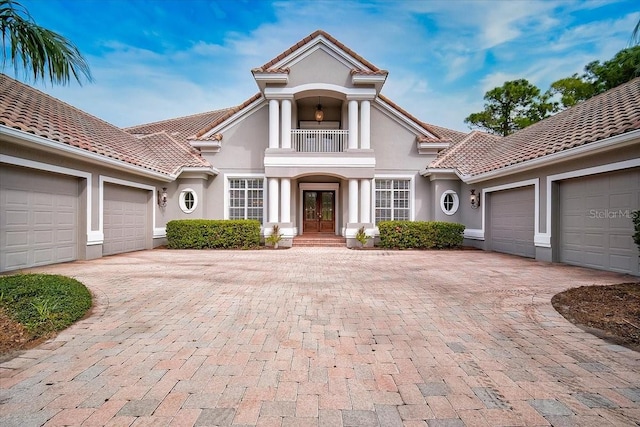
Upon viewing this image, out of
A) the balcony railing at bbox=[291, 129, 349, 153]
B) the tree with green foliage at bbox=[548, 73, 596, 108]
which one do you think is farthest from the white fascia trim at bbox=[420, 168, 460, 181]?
the tree with green foliage at bbox=[548, 73, 596, 108]

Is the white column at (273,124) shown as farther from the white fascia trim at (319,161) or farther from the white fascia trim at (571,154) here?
the white fascia trim at (571,154)

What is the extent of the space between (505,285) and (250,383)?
5.47 metres

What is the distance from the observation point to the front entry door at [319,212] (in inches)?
601

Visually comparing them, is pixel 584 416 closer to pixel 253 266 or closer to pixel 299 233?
pixel 253 266

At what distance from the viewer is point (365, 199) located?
1274 cm

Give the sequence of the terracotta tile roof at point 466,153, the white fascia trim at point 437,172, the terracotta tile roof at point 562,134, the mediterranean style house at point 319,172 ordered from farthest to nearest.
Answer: the terracotta tile roof at point 466,153 → the white fascia trim at point 437,172 → the terracotta tile roof at point 562,134 → the mediterranean style house at point 319,172

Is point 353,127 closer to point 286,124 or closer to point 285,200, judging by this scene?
point 286,124

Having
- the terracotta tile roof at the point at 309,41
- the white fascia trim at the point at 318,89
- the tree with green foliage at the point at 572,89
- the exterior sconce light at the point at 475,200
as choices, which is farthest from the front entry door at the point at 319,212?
the tree with green foliage at the point at 572,89

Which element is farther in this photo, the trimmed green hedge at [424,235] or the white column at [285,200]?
the white column at [285,200]

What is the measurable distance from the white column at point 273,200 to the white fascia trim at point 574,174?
9.45 meters

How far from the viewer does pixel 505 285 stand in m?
5.89

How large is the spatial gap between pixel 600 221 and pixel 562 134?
3479 mm

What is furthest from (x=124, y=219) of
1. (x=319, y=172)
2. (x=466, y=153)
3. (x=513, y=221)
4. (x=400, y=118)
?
(x=466, y=153)

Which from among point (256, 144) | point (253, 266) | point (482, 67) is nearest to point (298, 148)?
point (256, 144)
